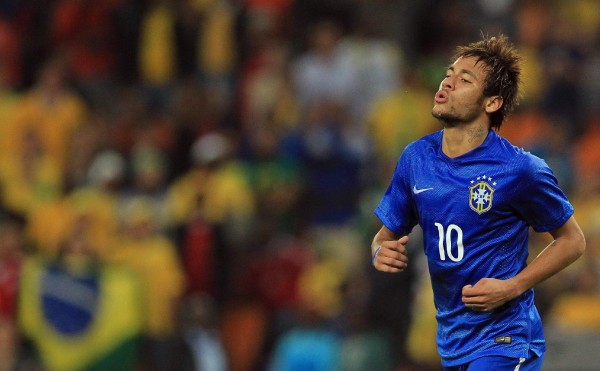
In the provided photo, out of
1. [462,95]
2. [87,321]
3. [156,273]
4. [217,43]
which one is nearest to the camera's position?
[462,95]

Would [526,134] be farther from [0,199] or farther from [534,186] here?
[534,186]

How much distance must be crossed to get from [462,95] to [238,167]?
6.90 metres

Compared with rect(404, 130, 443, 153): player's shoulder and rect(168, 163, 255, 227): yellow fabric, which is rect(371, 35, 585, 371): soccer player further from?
rect(168, 163, 255, 227): yellow fabric

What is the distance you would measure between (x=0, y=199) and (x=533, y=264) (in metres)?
8.10

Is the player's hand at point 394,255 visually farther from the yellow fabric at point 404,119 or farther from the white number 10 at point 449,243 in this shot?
the yellow fabric at point 404,119

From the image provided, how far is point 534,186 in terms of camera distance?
554 cm

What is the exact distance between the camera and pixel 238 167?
12414 mm

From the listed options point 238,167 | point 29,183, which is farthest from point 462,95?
point 29,183

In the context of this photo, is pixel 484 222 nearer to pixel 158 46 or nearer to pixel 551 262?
pixel 551 262

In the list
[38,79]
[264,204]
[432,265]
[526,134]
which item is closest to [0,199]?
[38,79]

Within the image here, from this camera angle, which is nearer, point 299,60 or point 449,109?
point 449,109

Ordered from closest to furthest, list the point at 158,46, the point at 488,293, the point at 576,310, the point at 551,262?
the point at 488,293
the point at 551,262
the point at 576,310
the point at 158,46

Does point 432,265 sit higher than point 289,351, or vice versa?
point 432,265

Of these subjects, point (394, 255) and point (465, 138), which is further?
point (465, 138)
